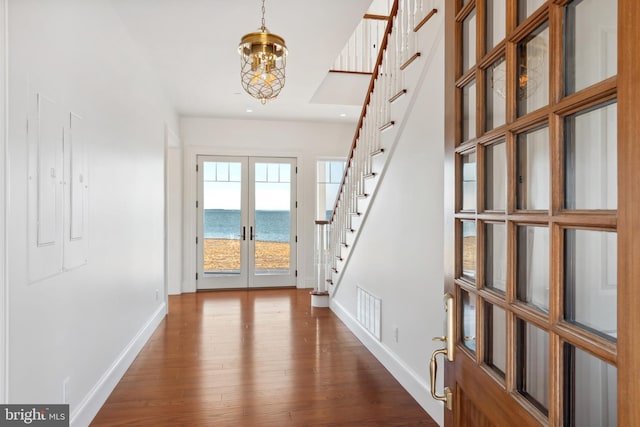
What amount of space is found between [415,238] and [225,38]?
2432 millimetres

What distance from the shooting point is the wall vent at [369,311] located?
3682mm

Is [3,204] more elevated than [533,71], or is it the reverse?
[533,71]

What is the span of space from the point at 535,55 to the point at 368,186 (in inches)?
120

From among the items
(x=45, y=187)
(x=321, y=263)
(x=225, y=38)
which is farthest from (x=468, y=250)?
(x=321, y=263)

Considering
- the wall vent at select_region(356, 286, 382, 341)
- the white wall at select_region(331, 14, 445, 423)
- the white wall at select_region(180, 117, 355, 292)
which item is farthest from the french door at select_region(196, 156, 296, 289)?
the white wall at select_region(331, 14, 445, 423)

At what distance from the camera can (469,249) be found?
1.11 metres

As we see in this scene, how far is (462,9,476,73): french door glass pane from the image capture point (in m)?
1.09

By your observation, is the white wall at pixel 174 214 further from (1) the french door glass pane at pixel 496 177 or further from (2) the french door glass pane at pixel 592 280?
(2) the french door glass pane at pixel 592 280

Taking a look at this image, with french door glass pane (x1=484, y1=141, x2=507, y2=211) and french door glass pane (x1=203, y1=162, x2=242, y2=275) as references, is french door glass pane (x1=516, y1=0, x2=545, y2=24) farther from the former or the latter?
french door glass pane (x1=203, y1=162, x2=242, y2=275)

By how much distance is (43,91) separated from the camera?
202 centimetres

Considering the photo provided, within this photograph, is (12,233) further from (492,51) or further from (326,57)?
(326,57)

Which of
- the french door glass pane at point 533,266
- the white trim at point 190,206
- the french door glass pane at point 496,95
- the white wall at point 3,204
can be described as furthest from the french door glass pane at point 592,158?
the white trim at point 190,206

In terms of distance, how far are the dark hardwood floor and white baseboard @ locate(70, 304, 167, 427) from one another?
5 centimetres

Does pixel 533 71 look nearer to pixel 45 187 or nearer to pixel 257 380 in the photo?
pixel 45 187
